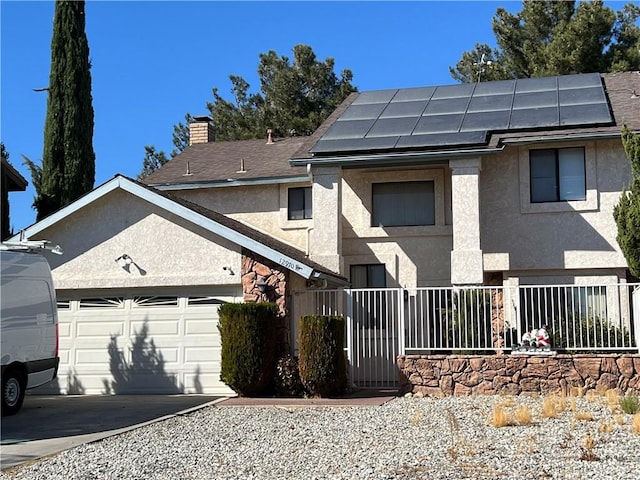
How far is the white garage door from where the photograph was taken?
17.5 meters

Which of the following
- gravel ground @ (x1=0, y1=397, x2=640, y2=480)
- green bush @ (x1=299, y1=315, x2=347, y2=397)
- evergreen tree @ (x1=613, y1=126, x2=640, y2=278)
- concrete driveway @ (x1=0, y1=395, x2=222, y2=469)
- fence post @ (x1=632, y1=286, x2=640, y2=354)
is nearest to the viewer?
gravel ground @ (x1=0, y1=397, x2=640, y2=480)

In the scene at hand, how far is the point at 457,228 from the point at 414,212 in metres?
1.97

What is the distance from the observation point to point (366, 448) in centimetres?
1023

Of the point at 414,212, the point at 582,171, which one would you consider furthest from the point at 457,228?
the point at 582,171

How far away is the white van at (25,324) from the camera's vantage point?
542 inches

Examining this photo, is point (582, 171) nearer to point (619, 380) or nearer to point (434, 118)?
point (434, 118)

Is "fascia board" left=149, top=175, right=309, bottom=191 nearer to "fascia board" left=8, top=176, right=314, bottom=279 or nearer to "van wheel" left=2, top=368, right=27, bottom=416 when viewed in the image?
"fascia board" left=8, top=176, right=314, bottom=279

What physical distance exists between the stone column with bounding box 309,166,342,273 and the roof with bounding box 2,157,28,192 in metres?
9.20

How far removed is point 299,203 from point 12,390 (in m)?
9.69

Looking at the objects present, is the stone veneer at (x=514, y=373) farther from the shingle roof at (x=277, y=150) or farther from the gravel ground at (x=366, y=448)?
the shingle roof at (x=277, y=150)

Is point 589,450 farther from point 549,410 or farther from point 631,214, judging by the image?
point 631,214

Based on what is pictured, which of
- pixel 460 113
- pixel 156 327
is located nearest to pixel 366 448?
pixel 156 327

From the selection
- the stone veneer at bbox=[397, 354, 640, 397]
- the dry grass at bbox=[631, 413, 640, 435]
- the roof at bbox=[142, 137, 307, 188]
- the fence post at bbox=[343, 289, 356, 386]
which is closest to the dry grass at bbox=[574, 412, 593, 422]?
the dry grass at bbox=[631, 413, 640, 435]

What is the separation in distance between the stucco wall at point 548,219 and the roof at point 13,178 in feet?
42.6
